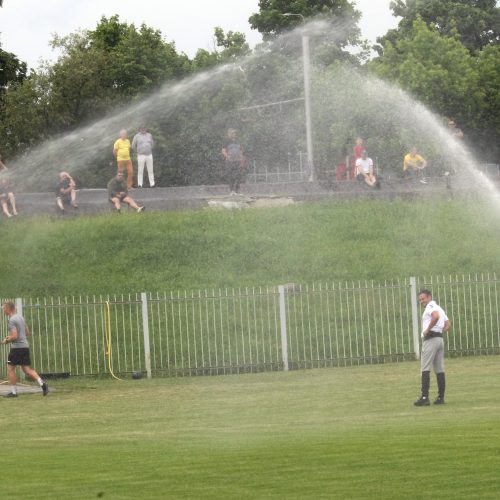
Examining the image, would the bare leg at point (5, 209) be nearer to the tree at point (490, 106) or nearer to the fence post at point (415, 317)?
the fence post at point (415, 317)

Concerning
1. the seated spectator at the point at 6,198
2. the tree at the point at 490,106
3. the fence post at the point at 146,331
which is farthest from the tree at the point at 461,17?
the fence post at the point at 146,331

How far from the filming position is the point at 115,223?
39.8m

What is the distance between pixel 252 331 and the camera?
3191 cm

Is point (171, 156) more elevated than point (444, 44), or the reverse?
point (444, 44)

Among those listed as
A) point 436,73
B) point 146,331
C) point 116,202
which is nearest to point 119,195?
point 116,202

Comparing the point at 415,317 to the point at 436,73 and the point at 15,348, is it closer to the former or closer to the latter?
the point at 15,348

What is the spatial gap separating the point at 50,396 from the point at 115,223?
14294 mm

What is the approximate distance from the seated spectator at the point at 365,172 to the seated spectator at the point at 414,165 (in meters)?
1.22

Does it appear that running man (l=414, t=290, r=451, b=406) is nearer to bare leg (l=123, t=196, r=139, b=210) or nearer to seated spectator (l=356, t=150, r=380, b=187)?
bare leg (l=123, t=196, r=139, b=210)

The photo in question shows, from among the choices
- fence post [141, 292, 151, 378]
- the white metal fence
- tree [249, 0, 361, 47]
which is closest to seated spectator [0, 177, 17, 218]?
the white metal fence

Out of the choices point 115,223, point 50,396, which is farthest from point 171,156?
point 50,396

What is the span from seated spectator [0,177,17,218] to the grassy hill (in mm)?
→ 363

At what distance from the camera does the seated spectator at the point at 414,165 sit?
44500mm

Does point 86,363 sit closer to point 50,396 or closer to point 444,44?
point 50,396
